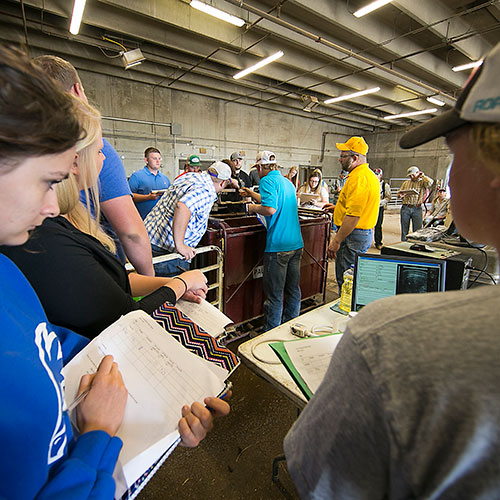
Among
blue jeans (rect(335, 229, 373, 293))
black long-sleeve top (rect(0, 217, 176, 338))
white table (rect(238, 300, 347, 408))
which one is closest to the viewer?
black long-sleeve top (rect(0, 217, 176, 338))

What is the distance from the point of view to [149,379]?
76 cm

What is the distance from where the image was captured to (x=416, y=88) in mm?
9602

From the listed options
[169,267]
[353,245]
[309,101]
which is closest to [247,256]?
[169,267]

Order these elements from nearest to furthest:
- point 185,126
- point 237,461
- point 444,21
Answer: point 237,461 < point 444,21 < point 185,126

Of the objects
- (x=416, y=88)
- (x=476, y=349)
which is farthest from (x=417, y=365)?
(x=416, y=88)

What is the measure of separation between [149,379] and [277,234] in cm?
202

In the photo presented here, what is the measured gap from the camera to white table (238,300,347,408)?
106 centimetres

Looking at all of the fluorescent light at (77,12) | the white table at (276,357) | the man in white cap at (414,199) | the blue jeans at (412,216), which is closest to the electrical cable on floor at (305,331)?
the white table at (276,357)

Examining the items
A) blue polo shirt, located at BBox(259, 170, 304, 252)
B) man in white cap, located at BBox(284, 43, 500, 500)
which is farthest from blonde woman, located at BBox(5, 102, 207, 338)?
blue polo shirt, located at BBox(259, 170, 304, 252)

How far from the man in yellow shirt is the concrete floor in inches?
62.6

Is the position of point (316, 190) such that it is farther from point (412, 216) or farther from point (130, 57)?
point (130, 57)

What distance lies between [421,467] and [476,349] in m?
0.15

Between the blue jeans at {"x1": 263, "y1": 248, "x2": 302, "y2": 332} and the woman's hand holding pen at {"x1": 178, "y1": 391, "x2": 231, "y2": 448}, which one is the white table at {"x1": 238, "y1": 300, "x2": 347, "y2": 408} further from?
the blue jeans at {"x1": 263, "y1": 248, "x2": 302, "y2": 332}

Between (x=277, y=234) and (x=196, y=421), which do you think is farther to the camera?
(x=277, y=234)
